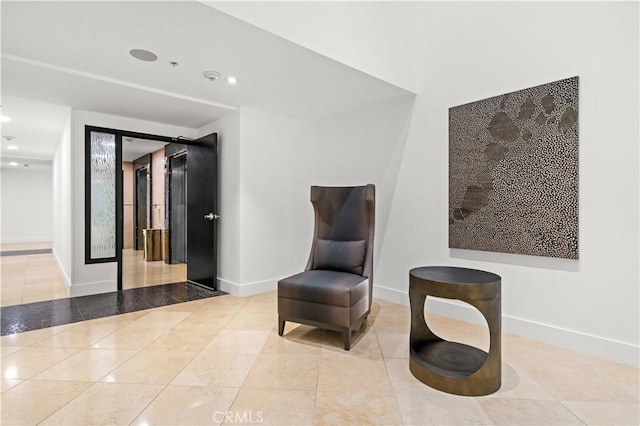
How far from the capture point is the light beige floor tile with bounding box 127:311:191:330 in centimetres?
306

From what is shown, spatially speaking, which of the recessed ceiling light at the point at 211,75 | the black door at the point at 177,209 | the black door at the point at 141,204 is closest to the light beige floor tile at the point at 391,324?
the recessed ceiling light at the point at 211,75

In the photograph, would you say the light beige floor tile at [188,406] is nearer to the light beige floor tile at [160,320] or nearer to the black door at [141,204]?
the light beige floor tile at [160,320]

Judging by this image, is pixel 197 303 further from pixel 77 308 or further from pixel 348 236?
pixel 348 236

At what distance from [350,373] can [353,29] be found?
2765mm

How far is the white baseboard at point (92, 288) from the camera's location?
4031mm

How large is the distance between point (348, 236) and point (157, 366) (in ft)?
6.16

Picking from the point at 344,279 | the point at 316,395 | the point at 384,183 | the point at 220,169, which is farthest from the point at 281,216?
the point at 316,395

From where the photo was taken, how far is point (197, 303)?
3.81 meters

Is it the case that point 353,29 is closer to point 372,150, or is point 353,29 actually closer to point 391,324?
point 372,150

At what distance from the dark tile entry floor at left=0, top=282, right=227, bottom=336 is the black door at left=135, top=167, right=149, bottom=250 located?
14.6 ft

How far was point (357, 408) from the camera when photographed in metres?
1.79

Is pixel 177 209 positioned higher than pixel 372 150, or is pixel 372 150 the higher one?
pixel 372 150

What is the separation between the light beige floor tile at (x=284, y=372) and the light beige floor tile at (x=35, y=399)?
1.00 m

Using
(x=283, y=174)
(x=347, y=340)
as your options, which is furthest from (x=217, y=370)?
(x=283, y=174)
